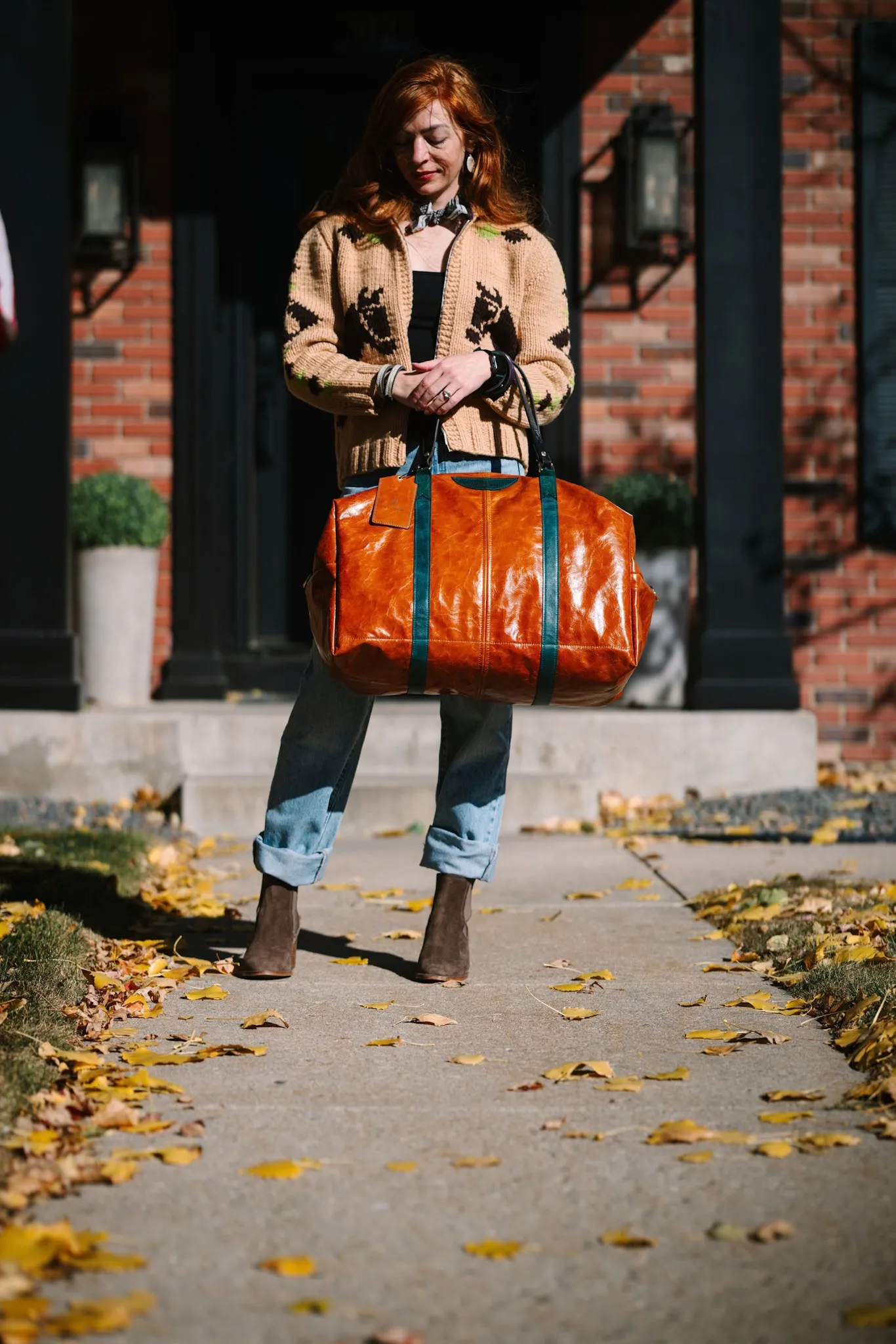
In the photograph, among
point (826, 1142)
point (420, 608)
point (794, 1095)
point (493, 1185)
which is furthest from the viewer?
point (420, 608)

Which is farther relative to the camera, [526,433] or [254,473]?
[254,473]

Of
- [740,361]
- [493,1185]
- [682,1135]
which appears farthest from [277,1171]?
[740,361]

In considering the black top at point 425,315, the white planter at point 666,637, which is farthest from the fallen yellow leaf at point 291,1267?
the white planter at point 666,637

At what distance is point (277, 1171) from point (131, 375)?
5296 millimetres

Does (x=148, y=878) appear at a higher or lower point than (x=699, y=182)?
lower

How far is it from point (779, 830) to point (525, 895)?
1.26m

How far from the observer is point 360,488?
2.99 metres

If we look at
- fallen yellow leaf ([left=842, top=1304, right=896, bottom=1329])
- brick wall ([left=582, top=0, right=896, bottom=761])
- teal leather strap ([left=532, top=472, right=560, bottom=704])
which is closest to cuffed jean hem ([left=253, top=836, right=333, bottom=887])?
teal leather strap ([left=532, top=472, right=560, bottom=704])

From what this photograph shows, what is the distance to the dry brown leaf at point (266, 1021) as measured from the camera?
2670 millimetres

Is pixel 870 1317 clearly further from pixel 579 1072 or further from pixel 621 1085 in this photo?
pixel 579 1072

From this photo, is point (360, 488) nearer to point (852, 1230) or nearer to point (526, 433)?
point (526, 433)

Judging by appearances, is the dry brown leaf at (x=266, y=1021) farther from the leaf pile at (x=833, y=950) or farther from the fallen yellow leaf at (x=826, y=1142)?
the fallen yellow leaf at (x=826, y=1142)

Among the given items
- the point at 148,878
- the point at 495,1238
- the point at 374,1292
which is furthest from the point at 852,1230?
the point at 148,878

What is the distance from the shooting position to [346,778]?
9.86 ft
